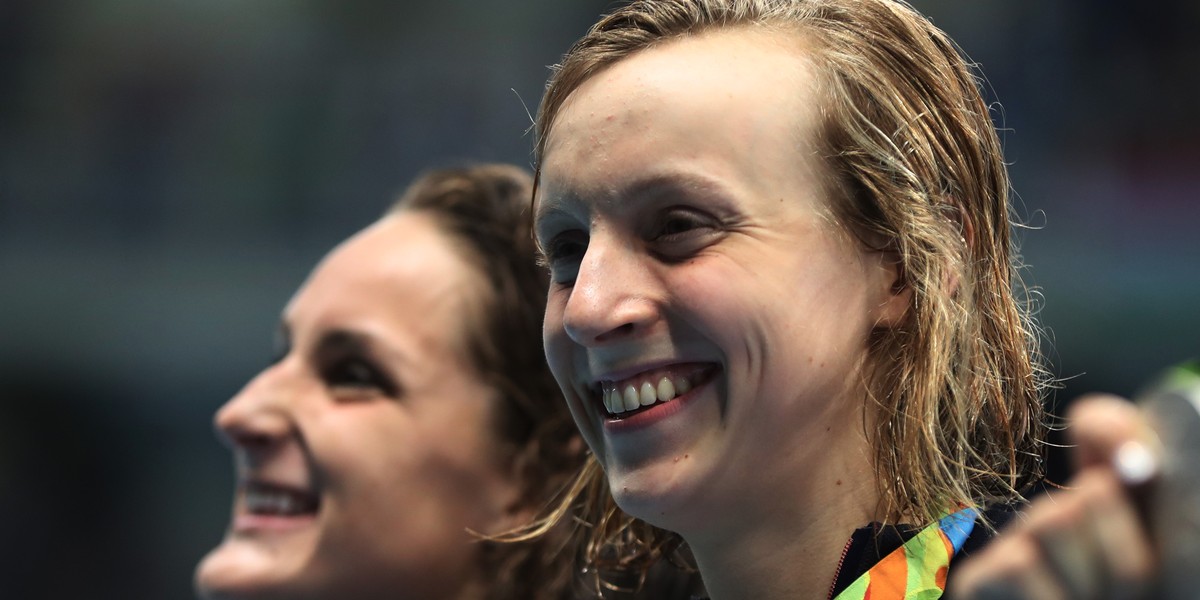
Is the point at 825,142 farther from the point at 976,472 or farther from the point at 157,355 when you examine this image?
the point at 157,355

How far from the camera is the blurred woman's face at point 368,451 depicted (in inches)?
84.6

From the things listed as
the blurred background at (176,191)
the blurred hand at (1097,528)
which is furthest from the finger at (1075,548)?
the blurred background at (176,191)

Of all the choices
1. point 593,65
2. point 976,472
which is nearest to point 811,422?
point 976,472

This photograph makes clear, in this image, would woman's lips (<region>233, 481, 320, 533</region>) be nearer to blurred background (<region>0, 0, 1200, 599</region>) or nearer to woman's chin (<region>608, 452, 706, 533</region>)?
woman's chin (<region>608, 452, 706, 533</region>)

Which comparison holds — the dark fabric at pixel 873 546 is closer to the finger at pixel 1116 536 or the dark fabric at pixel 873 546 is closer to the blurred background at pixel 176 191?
the finger at pixel 1116 536

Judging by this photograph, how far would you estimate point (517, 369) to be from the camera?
7.50 ft

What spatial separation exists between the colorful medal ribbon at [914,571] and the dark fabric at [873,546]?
0.03 ft

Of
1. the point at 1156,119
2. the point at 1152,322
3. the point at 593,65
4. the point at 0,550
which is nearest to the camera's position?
the point at 593,65

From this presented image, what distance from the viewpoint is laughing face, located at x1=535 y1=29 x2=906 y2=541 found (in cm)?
142

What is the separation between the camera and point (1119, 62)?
17.0 ft

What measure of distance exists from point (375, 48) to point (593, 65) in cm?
457

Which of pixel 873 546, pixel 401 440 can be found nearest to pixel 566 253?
pixel 873 546

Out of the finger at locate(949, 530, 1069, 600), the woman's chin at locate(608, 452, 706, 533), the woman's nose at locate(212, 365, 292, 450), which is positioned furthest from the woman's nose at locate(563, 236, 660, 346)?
the woman's nose at locate(212, 365, 292, 450)

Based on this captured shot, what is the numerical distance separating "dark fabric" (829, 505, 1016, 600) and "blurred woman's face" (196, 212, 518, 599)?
35.5 inches
